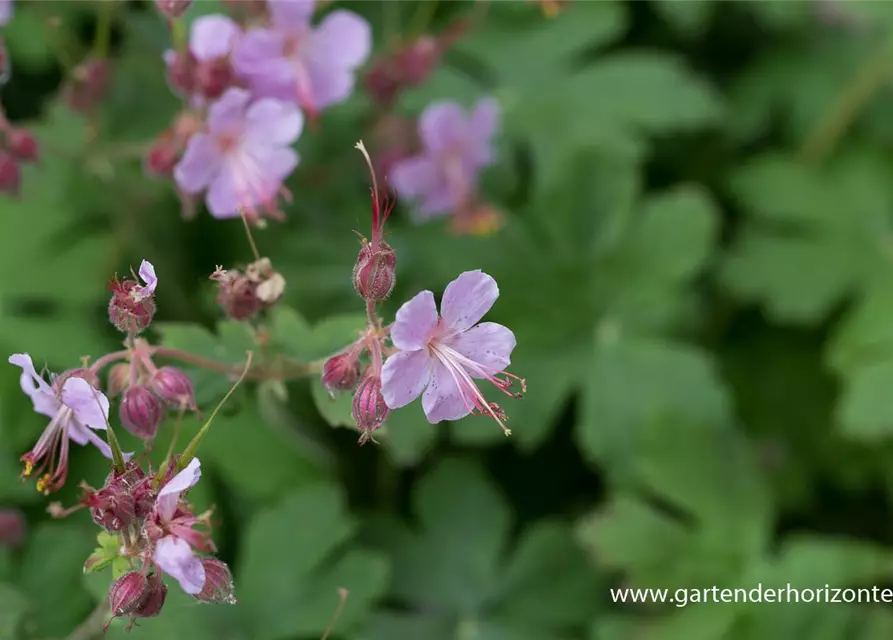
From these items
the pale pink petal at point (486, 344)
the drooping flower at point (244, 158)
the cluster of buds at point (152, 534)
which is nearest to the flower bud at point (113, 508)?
the cluster of buds at point (152, 534)

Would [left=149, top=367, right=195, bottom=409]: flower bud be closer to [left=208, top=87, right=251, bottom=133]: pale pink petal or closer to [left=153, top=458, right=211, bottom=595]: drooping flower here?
Result: [left=153, top=458, right=211, bottom=595]: drooping flower

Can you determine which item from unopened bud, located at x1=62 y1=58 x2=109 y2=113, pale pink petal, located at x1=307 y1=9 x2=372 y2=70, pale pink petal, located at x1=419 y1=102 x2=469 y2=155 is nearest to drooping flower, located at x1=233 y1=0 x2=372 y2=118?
pale pink petal, located at x1=307 y1=9 x2=372 y2=70

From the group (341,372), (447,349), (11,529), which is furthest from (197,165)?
(11,529)

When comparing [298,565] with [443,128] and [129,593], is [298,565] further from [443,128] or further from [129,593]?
[443,128]

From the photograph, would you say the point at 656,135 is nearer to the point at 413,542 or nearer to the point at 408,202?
the point at 408,202

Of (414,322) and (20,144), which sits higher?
(414,322)

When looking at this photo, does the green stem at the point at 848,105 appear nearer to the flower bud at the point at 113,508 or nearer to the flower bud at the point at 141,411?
the flower bud at the point at 141,411

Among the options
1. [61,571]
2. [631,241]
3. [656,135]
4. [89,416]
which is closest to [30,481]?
[61,571]
